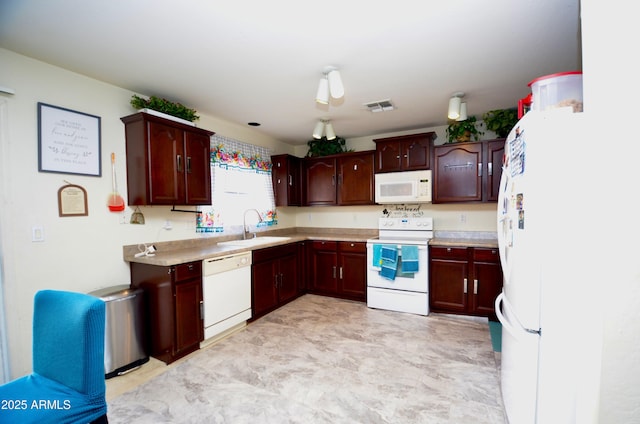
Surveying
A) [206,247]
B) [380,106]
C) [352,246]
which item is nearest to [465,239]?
[352,246]

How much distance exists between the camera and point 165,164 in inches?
104

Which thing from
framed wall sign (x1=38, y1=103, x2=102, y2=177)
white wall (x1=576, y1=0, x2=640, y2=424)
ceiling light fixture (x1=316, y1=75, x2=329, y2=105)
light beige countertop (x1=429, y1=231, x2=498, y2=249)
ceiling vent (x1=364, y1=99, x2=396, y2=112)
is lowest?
light beige countertop (x1=429, y1=231, x2=498, y2=249)

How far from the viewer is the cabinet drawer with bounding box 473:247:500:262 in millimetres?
3160

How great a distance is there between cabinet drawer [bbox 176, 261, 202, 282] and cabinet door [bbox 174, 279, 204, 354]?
0.14ft

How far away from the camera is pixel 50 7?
5.16 ft

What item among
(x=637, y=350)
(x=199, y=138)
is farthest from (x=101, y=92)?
(x=637, y=350)

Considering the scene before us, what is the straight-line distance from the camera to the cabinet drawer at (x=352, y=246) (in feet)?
12.7

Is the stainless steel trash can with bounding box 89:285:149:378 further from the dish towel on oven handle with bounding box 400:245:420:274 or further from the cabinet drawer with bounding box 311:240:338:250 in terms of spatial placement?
the dish towel on oven handle with bounding box 400:245:420:274

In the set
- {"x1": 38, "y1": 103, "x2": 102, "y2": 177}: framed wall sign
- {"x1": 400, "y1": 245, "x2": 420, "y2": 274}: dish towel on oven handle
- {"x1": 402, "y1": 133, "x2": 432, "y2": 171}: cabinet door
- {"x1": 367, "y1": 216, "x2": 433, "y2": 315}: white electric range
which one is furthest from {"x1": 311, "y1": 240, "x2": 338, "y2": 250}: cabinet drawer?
{"x1": 38, "y1": 103, "x2": 102, "y2": 177}: framed wall sign

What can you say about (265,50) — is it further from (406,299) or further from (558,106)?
(406,299)

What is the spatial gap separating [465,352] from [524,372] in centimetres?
129

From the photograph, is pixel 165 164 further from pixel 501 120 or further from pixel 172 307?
pixel 501 120

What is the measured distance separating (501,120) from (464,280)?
1.91m

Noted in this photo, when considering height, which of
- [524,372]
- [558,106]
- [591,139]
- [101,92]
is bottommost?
[524,372]
